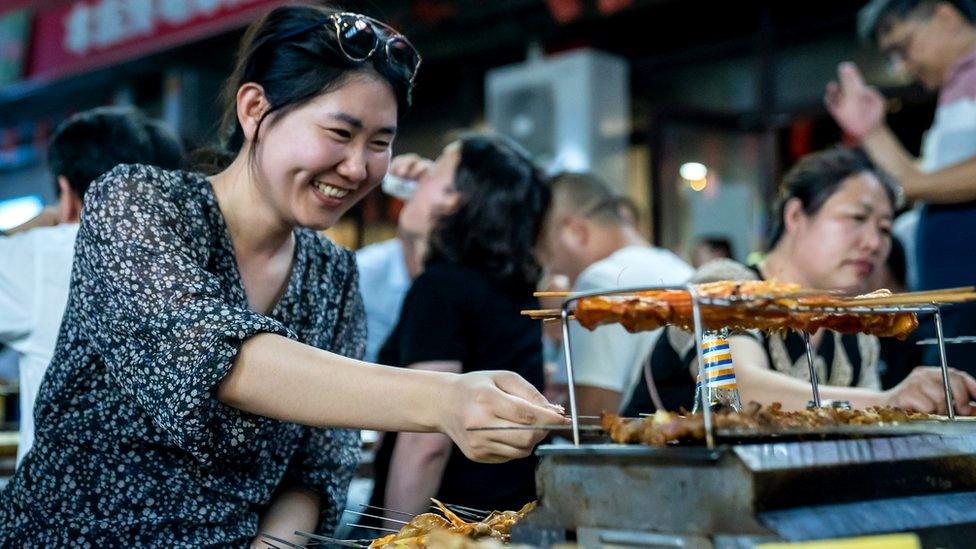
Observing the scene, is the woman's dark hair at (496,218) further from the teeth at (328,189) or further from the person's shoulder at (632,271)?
the teeth at (328,189)

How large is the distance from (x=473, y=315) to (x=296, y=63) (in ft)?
3.94

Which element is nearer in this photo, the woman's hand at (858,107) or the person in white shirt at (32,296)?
the person in white shirt at (32,296)

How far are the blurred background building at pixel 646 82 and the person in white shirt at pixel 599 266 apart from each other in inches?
94.4

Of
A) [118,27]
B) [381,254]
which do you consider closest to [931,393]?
[381,254]

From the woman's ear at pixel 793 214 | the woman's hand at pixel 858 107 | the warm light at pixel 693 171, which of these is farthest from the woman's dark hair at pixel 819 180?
the warm light at pixel 693 171

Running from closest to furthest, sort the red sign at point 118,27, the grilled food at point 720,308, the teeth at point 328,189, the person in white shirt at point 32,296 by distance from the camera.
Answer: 1. the grilled food at point 720,308
2. the teeth at point 328,189
3. the person in white shirt at point 32,296
4. the red sign at point 118,27

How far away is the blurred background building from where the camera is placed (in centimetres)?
683

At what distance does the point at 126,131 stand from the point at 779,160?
550cm

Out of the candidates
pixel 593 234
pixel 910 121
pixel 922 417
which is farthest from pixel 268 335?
pixel 910 121

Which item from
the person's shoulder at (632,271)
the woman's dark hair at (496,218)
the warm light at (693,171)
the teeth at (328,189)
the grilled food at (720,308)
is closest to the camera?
the grilled food at (720,308)

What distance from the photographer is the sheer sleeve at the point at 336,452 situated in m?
2.09

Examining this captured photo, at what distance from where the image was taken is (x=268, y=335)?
5.00ft

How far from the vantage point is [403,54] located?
1.96 metres

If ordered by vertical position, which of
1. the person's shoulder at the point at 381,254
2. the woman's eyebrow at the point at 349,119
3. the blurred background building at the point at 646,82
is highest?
the blurred background building at the point at 646,82
